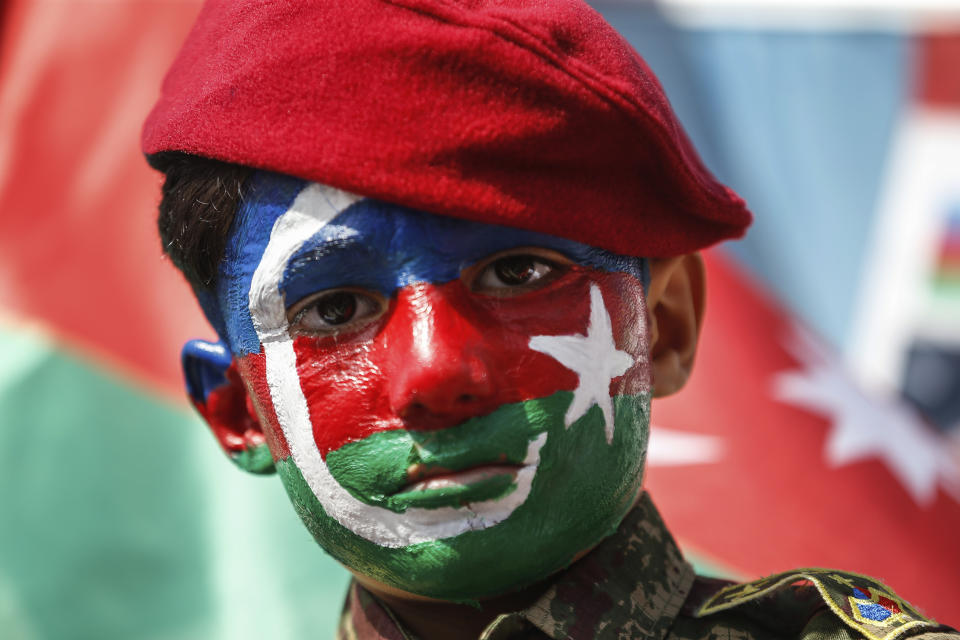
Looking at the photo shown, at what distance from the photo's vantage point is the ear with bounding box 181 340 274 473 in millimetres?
2102

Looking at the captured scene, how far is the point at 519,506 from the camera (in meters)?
1.67

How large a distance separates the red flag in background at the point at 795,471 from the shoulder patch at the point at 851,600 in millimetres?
1874

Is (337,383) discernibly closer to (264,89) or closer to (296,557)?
(264,89)

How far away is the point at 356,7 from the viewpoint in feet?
5.68

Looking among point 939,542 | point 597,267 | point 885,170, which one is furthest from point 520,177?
point 885,170

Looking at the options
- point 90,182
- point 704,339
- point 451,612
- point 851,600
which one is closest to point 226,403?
point 451,612

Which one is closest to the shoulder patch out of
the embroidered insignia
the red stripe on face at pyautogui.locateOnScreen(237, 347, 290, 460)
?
the embroidered insignia

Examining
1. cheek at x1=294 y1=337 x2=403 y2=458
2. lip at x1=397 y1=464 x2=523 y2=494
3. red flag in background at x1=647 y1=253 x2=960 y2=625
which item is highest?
cheek at x1=294 y1=337 x2=403 y2=458

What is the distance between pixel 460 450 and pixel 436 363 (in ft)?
0.42

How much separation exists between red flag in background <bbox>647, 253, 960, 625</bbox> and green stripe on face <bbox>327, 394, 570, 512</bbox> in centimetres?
229

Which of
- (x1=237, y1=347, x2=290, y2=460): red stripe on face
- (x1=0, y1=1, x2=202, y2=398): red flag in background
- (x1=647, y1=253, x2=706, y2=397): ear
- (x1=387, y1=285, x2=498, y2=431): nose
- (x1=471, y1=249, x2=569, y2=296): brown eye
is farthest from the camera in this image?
(x1=0, y1=1, x2=202, y2=398): red flag in background

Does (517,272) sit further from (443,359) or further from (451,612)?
(451,612)

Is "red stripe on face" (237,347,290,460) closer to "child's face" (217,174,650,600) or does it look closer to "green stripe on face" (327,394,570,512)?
"child's face" (217,174,650,600)

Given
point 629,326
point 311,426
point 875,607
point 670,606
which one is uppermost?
point 629,326
